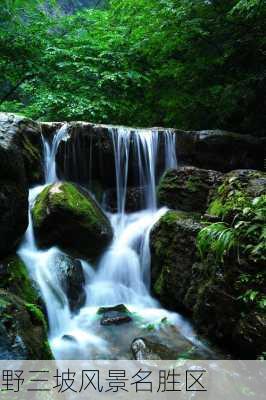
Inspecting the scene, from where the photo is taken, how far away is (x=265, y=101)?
993cm

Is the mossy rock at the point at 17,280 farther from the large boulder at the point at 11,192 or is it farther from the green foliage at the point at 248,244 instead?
the green foliage at the point at 248,244

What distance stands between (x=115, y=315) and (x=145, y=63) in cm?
891

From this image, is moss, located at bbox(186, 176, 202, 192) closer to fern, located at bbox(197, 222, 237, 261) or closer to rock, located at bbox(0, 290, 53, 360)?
fern, located at bbox(197, 222, 237, 261)

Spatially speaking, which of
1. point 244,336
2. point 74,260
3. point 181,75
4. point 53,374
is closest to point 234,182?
point 244,336

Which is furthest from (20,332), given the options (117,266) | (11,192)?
(117,266)

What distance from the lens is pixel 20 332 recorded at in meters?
3.46

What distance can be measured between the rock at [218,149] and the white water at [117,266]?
0.40 meters

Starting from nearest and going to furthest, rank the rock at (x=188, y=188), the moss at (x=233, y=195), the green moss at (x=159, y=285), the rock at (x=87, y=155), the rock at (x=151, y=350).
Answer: the rock at (x=151, y=350)
the moss at (x=233, y=195)
the green moss at (x=159, y=285)
the rock at (x=188, y=188)
the rock at (x=87, y=155)

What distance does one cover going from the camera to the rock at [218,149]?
10109mm

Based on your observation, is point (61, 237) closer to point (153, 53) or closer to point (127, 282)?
point (127, 282)

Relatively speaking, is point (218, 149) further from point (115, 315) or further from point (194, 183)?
point (115, 315)

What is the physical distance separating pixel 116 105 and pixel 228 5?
4.39m

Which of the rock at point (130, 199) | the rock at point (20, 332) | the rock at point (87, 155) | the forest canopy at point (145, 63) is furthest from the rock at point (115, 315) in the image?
the forest canopy at point (145, 63)

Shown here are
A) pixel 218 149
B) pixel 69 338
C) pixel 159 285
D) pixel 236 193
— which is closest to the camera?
pixel 69 338
